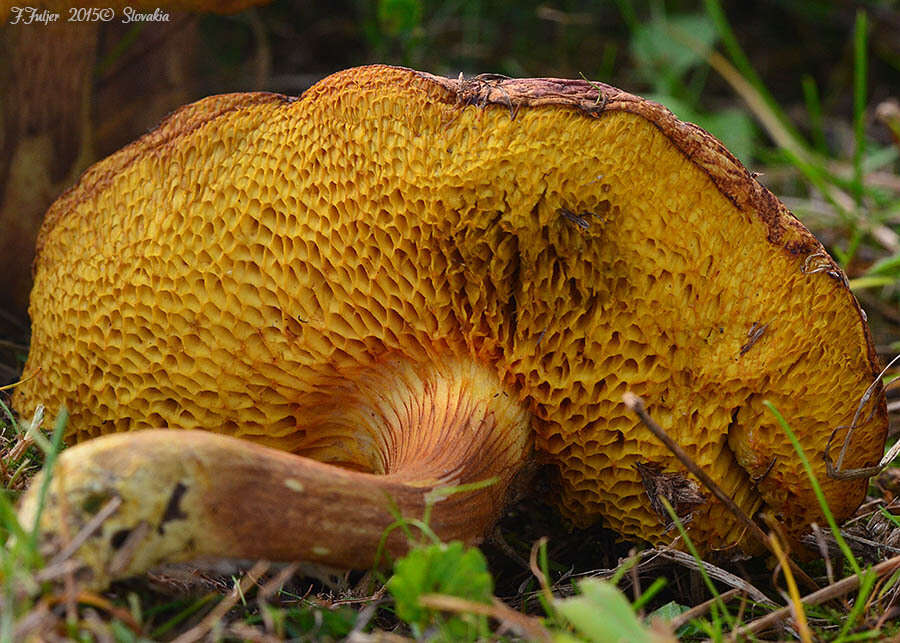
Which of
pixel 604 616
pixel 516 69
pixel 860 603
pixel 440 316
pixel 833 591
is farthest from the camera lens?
pixel 516 69

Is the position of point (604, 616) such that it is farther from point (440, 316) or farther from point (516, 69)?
point (516, 69)

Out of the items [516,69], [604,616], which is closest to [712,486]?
[604,616]

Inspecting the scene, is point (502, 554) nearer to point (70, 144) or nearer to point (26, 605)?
point (26, 605)

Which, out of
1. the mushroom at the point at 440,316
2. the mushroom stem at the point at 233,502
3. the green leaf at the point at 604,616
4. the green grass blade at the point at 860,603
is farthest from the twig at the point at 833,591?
the mushroom stem at the point at 233,502

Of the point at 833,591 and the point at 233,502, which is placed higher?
the point at 233,502

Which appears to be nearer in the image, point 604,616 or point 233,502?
point 604,616

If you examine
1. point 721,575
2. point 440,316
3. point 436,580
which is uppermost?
point 440,316

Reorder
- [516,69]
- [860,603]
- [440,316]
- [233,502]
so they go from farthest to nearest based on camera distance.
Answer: [516,69] < [440,316] < [860,603] < [233,502]
